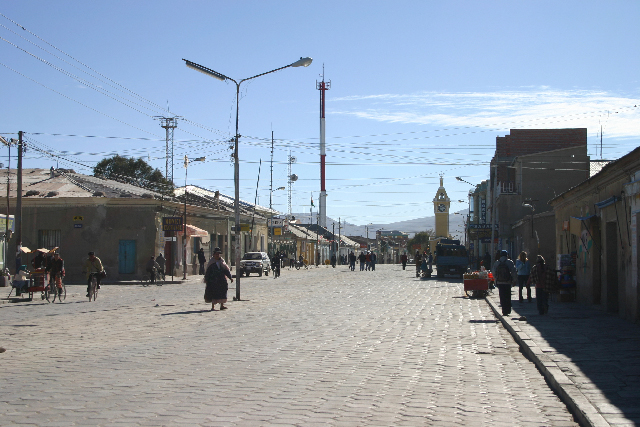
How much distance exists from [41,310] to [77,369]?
11.0 meters

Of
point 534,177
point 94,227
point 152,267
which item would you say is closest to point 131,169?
point 94,227

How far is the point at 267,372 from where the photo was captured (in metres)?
9.23

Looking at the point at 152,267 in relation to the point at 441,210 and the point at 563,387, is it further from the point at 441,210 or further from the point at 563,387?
the point at 441,210

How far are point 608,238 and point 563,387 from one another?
36.1ft

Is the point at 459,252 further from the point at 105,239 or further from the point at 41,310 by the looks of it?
the point at 41,310

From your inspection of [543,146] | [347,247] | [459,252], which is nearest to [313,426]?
[459,252]

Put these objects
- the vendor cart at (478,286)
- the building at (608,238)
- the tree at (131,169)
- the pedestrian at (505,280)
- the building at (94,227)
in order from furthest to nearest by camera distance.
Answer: the tree at (131,169), the building at (94,227), the vendor cart at (478,286), the pedestrian at (505,280), the building at (608,238)

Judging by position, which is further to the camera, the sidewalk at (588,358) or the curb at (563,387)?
the sidewalk at (588,358)

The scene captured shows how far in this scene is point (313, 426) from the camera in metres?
6.30

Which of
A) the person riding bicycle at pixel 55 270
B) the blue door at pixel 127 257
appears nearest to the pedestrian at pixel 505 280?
the person riding bicycle at pixel 55 270

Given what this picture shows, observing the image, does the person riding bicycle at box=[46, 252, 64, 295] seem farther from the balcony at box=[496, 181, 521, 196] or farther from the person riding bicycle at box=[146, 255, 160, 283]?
the balcony at box=[496, 181, 521, 196]

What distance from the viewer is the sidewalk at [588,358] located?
6918 millimetres

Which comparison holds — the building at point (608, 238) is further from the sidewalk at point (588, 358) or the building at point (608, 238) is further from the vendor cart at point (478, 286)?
the vendor cart at point (478, 286)

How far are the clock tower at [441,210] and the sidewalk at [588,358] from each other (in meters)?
98.9
